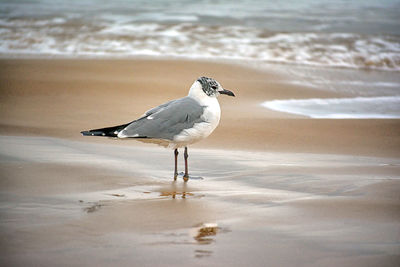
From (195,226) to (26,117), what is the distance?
4244 millimetres

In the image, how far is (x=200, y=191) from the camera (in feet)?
15.6

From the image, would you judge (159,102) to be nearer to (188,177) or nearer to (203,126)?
(203,126)

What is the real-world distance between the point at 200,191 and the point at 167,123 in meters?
0.81

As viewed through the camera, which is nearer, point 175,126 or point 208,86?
point 175,126

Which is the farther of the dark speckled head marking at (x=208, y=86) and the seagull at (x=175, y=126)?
the dark speckled head marking at (x=208, y=86)

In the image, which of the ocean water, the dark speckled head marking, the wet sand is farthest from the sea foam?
the dark speckled head marking

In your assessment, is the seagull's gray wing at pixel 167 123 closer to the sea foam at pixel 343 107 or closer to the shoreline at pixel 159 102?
the shoreline at pixel 159 102

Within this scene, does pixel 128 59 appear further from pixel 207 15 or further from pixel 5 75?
pixel 207 15

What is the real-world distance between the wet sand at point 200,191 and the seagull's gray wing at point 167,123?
1.16 ft

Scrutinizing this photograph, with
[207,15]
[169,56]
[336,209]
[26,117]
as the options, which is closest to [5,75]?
[26,117]

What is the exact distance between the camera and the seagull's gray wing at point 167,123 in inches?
206

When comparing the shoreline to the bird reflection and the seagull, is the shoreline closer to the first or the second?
the seagull

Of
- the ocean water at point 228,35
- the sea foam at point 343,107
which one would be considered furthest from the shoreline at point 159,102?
the ocean water at point 228,35

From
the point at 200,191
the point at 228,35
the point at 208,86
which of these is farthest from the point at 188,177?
the point at 228,35
